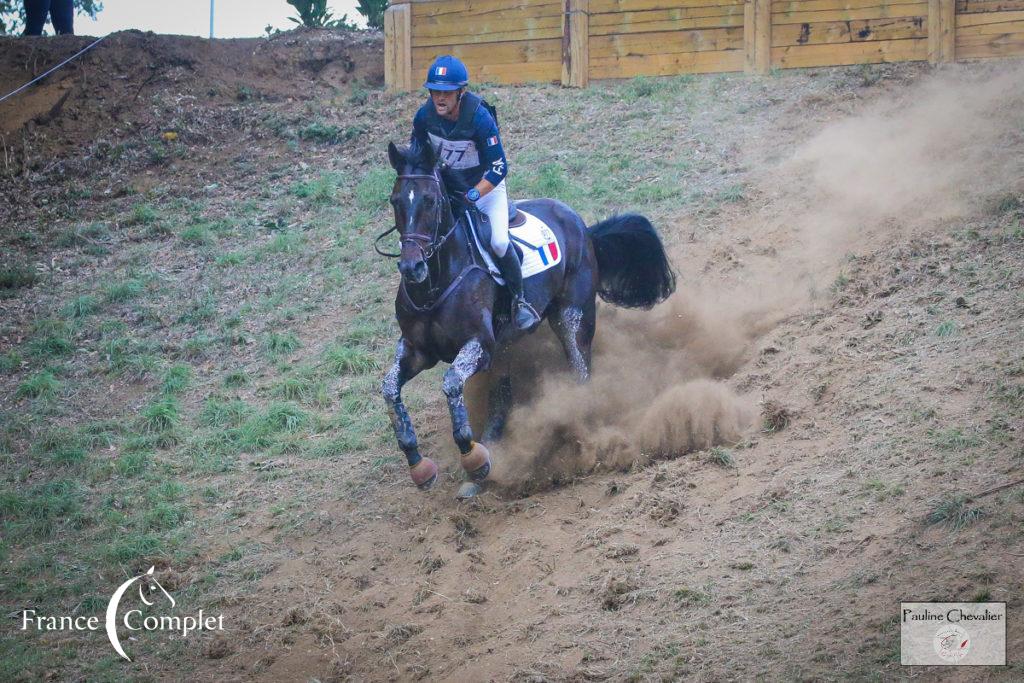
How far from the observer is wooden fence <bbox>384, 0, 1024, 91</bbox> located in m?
15.6

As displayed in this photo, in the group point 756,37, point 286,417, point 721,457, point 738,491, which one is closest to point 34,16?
point 756,37

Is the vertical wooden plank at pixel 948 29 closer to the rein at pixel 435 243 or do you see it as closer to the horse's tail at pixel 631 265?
the horse's tail at pixel 631 265

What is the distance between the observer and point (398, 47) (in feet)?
60.4

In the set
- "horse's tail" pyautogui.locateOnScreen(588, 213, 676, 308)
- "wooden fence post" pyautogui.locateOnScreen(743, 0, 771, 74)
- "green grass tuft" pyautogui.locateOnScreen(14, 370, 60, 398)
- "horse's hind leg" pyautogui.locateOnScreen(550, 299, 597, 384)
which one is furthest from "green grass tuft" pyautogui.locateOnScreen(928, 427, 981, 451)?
"wooden fence post" pyautogui.locateOnScreen(743, 0, 771, 74)

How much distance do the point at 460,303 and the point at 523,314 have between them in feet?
2.80

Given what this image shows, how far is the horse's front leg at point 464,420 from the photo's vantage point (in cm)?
800

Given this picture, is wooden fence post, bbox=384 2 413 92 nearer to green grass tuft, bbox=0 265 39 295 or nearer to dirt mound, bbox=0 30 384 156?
dirt mound, bbox=0 30 384 156

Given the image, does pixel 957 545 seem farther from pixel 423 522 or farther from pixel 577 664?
pixel 423 522

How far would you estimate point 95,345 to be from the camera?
12.5 meters

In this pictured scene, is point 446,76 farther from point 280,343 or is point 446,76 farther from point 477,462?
point 280,343

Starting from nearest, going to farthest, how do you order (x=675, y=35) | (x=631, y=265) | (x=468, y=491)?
1. (x=468, y=491)
2. (x=631, y=265)
3. (x=675, y=35)

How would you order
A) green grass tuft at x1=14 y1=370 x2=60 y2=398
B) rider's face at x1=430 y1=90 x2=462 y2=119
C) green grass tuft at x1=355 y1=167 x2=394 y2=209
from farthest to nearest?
green grass tuft at x1=355 y1=167 x2=394 y2=209 → green grass tuft at x1=14 y1=370 x2=60 y2=398 → rider's face at x1=430 y1=90 x2=462 y2=119

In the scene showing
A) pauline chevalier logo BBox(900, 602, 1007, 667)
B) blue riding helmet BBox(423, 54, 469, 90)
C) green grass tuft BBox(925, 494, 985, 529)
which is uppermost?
blue riding helmet BBox(423, 54, 469, 90)

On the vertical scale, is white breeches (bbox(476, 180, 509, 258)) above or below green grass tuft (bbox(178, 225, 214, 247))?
below
